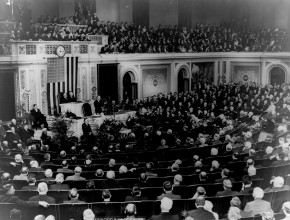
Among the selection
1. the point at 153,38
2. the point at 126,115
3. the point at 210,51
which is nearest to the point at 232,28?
the point at 210,51

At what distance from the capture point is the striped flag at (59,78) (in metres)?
21.6

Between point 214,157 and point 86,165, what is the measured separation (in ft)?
12.9

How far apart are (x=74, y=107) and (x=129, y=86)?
838 centimetres

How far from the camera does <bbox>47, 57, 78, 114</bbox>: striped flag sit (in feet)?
70.8

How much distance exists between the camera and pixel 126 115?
2186cm

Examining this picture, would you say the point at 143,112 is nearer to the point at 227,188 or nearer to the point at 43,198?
the point at 227,188

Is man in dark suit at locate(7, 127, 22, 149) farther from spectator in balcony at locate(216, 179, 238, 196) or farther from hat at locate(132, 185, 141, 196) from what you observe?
spectator in balcony at locate(216, 179, 238, 196)

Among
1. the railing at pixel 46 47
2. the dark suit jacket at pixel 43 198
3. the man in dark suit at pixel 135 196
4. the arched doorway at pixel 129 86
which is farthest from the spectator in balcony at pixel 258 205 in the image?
the arched doorway at pixel 129 86

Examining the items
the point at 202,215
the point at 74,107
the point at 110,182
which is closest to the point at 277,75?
the point at 74,107

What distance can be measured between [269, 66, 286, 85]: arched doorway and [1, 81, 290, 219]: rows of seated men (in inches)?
436

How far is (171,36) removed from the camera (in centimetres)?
3031

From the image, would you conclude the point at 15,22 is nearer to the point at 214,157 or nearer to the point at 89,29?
the point at 89,29

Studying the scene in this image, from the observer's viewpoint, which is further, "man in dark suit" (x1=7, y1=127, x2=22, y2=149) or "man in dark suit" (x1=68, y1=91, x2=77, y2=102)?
"man in dark suit" (x1=68, y1=91, x2=77, y2=102)

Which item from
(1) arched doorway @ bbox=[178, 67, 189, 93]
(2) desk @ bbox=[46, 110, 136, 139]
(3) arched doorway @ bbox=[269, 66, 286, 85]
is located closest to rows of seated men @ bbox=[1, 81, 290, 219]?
(2) desk @ bbox=[46, 110, 136, 139]
